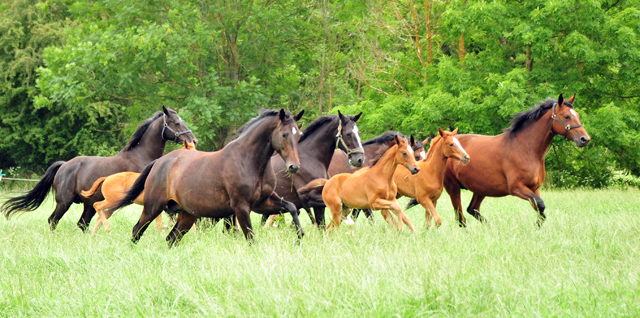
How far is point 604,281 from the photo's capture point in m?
4.83

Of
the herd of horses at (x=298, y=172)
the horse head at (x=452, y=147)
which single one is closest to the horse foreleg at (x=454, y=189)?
the herd of horses at (x=298, y=172)

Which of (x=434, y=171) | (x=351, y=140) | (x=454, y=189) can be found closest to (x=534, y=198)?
(x=434, y=171)

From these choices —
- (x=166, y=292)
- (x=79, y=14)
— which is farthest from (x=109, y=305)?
(x=79, y=14)

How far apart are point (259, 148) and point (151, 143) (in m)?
4.10

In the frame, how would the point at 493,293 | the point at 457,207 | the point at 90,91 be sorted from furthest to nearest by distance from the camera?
1. the point at 90,91
2. the point at 457,207
3. the point at 493,293

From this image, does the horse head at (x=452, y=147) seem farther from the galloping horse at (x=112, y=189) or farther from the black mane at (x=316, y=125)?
the galloping horse at (x=112, y=189)

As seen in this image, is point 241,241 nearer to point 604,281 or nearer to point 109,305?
point 109,305

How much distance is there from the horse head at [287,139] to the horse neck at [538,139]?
3.79 m

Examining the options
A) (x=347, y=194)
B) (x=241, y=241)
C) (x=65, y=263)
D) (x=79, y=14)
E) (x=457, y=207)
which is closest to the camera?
(x=65, y=263)

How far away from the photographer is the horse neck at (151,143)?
10.6 m

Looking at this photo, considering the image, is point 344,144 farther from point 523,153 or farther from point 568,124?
point 568,124

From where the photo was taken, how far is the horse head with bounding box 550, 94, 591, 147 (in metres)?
8.62

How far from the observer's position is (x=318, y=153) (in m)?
9.27

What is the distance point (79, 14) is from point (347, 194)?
77.5 feet
